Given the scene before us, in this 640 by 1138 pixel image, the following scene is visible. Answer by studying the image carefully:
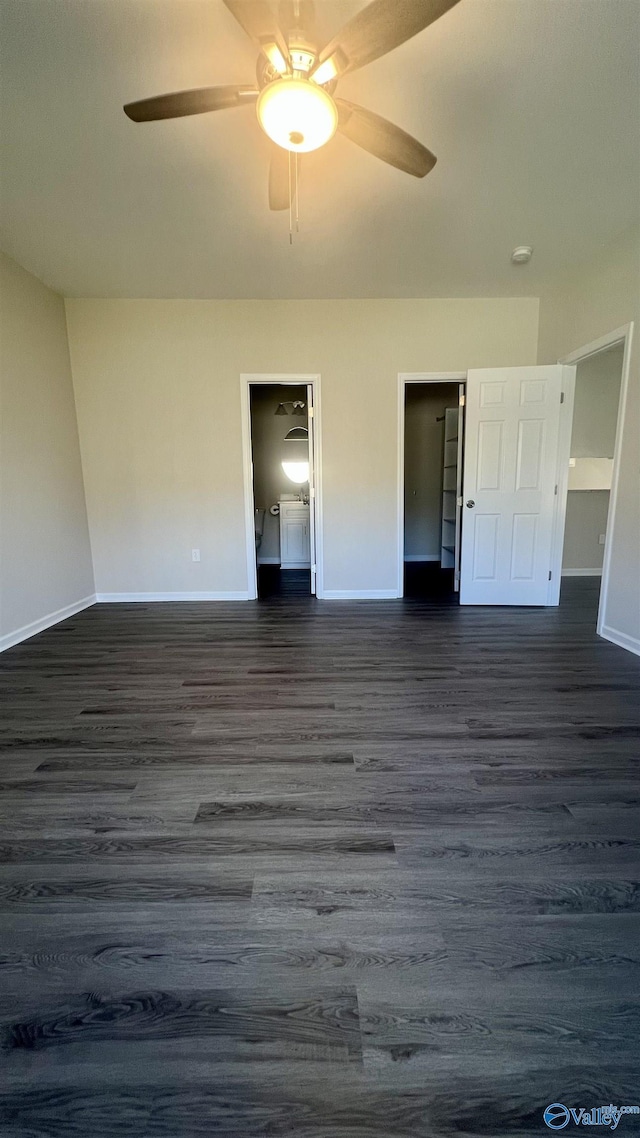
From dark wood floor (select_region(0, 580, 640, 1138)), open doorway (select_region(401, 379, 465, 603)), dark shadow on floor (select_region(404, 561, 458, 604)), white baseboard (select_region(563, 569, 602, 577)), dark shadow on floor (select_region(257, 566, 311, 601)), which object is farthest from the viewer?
open doorway (select_region(401, 379, 465, 603))

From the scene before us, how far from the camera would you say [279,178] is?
2.04 m

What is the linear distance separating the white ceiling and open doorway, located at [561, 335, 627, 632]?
4.39ft

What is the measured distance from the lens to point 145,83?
5.99ft

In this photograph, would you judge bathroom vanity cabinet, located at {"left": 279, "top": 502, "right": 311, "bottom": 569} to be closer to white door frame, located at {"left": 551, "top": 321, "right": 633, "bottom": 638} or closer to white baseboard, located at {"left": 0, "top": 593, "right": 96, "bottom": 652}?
white baseboard, located at {"left": 0, "top": 593, "right": 96, "bottom": 652}

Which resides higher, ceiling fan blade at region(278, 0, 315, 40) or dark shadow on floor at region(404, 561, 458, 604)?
ceiling fan blade at region(278, 0, 315, 40)

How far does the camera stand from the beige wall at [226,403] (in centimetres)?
388

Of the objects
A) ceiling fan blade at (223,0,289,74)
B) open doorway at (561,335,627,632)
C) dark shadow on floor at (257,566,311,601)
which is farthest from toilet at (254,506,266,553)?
ceiling fan blade at (223,0,289,74)

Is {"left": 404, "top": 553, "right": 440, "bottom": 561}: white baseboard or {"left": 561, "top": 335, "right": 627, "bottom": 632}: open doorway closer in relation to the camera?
{"left": 561, "top": 335, "right": 627, "bottom": 632}: open doorway

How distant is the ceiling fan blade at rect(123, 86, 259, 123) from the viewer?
1538 millimetres

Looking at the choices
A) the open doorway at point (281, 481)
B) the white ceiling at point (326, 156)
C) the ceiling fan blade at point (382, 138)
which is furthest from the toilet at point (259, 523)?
the ceiling fan blade at point (382, 138)

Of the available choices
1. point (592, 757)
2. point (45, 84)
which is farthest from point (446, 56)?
point (592, 757)

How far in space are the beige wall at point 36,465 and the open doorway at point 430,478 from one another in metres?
3.97

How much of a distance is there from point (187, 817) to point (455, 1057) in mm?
983

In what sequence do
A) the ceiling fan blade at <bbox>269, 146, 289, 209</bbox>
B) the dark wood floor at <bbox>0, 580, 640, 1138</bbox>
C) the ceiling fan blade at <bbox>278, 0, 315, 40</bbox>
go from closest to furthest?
the dark wood floor at <bbox>0, 580, 640, 1138</bbox> < the ceiling fan blade at <bbox>278, 0, 315, 40</bbox> < the ceiling fan blade at <bbox>269, 146, 289, 209</bbox>
